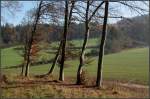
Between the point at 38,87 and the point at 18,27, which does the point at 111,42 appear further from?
the point at 38,87

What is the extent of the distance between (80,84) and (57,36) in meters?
11.4

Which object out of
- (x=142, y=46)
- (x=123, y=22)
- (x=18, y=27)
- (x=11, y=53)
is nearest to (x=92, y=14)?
(x=123, y=22)

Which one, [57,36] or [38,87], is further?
[57,36]

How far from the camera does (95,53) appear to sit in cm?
7388

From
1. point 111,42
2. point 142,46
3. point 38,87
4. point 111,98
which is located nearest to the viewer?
point 111,98

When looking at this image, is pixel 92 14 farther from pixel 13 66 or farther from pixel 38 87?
pixel 13 66

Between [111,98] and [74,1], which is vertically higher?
[74,1]

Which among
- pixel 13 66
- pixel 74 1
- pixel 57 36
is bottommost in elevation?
pixel 13 66

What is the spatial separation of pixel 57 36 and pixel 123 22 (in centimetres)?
1202

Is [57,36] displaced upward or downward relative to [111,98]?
upward

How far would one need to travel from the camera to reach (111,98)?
17.0 metres

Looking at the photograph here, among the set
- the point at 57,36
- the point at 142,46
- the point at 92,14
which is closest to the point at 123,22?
the point at 92,14

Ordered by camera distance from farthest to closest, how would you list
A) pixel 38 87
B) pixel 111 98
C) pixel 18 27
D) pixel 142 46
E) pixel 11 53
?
pixel 142 46 < pixel 11 53 < pixel 18 27 < pixel 38 87 < pixel 111 98

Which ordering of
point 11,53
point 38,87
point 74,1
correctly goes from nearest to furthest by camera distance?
point 38,87
point 74,1
point 11,53
